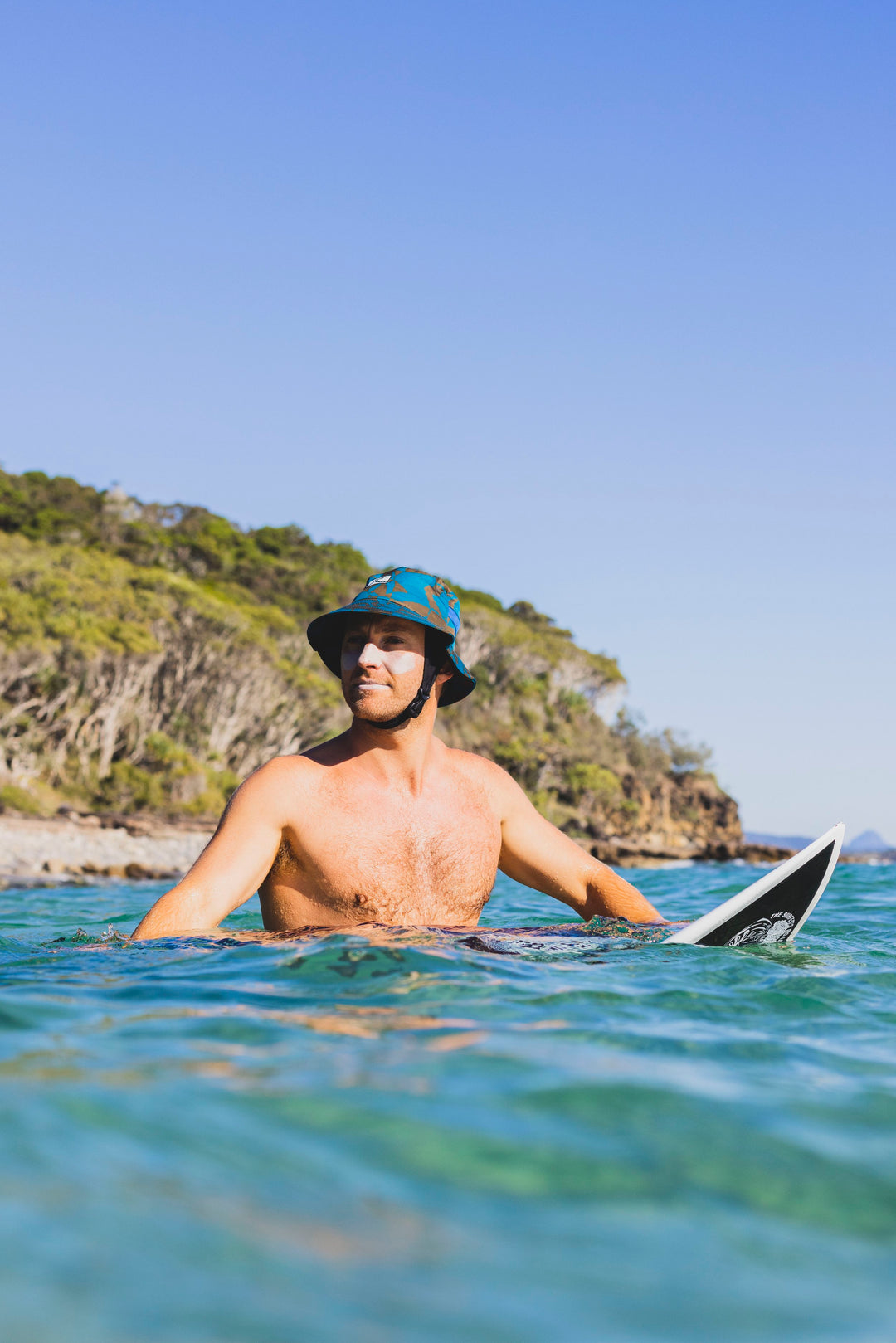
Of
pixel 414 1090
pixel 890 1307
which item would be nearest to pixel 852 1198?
pixel 890 1307

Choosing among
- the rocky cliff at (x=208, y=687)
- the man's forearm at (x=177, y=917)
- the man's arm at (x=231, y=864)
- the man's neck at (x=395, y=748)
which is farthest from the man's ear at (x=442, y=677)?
the rocky cliff at (x=208, y=687)

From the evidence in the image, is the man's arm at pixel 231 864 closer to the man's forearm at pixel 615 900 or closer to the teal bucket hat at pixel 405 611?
the teal bucket hat at pixel 405 611

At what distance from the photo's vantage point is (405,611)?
14.3ft

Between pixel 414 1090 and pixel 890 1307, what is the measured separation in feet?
3.18

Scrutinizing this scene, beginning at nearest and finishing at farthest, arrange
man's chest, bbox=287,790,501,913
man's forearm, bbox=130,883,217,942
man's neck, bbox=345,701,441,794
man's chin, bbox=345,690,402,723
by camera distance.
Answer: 1. man's forearm, bbox=130,883,217,942
2. man's chest, bbox=287,790,501,913
3. man's chin, bbox=345,690,402,723
4. man's neck, bbox=345,701,441,794

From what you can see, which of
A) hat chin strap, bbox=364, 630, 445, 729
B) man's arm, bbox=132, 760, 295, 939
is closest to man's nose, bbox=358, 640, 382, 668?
hat chin strap, bbox=364, 630, 445, 729

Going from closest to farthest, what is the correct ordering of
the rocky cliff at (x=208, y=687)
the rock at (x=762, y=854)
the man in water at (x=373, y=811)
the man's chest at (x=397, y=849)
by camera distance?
the man in water at (x=373, y=811) → the man's chest at (x=397, y=849) → the rocky cliff at (x=208, y=687) → the rock at (x=762, y=854)

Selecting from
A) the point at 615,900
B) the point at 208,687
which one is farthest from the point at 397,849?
the point at 208,687

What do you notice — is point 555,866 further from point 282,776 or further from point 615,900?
point 282,776

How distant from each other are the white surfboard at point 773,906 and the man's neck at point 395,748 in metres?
1.23

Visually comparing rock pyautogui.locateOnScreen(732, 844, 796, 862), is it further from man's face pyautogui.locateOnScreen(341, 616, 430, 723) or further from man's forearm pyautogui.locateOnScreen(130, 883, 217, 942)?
man's forearm pyautogui.locateOnScreen(130, 883, 217, 942)

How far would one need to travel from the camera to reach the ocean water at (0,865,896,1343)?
1.44 metres

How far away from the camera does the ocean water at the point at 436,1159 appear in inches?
56.8

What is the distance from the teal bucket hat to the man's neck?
0.74 feet
